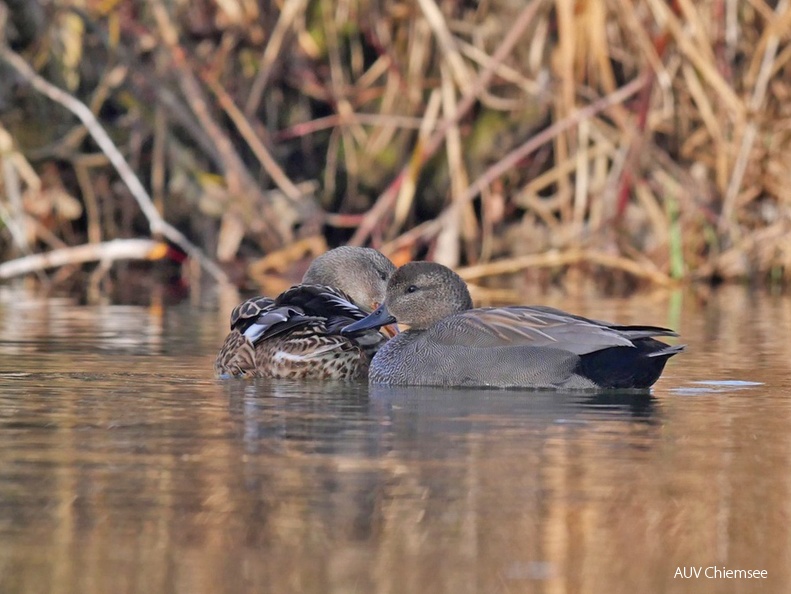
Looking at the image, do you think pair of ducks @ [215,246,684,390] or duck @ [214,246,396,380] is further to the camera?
duck @ [214,246,396,380]

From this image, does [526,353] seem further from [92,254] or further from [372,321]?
[92,254]

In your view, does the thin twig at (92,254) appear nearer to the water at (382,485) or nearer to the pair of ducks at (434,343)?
the pair of ducks at (434,343)

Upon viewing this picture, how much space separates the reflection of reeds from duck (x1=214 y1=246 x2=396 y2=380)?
5.00 meters

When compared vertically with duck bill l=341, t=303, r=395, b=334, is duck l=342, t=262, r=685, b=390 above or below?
below

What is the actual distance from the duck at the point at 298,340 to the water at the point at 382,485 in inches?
5.4

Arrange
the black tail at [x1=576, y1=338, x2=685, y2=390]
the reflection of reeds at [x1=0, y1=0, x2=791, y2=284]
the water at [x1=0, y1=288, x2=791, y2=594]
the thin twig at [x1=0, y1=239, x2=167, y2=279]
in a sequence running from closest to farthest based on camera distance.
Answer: the water at [x1=0, y1=288, x2=791, y2=594]
the black tail at [x1=576, y1=338, x2=685, y2=390]
the thin twig at [x1=0, y1=239, x2=167, y2=279]
the reflection of reeds at [x1=0, y1=0, x2=791, y2=284]

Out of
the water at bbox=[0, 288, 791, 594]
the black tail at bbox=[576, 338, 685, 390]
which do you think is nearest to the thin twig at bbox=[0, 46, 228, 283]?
the water at bbox=[0, 288, 791, 594]

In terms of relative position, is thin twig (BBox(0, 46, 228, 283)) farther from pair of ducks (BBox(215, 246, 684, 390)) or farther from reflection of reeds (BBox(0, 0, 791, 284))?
pair of ducks (BBox(215, 246, 684, 390))

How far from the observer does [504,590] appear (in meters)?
3.24

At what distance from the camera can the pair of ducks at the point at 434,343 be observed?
20.4ft

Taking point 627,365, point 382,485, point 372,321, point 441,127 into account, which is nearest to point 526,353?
point 627,365

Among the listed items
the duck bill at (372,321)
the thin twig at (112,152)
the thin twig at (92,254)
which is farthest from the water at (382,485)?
the thin twig at (92,254)

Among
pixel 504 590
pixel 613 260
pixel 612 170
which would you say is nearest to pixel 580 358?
pixel 504 590

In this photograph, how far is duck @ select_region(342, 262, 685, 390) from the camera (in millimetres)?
6168
